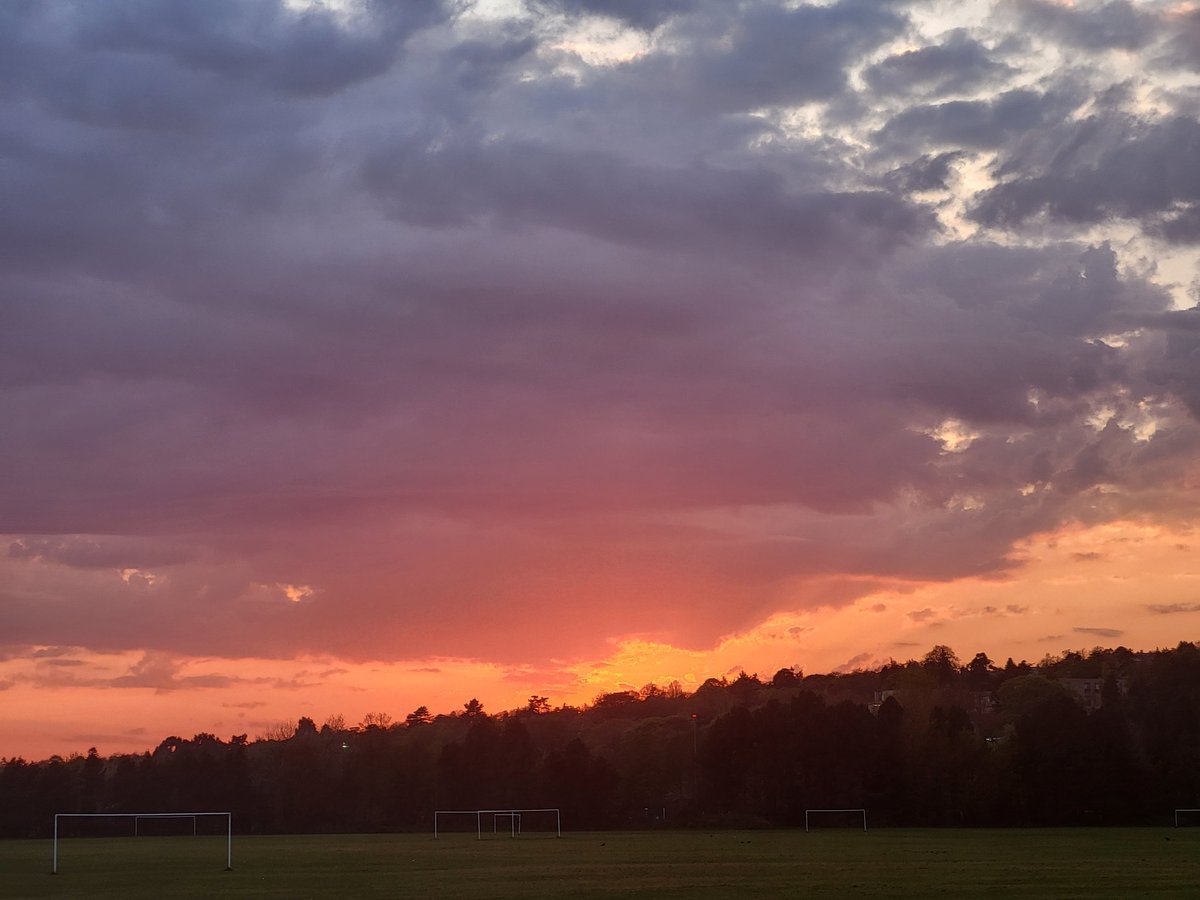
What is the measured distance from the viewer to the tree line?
113 m

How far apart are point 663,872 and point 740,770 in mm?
78794

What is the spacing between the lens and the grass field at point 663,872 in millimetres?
37969

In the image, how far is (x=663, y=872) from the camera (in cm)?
4781

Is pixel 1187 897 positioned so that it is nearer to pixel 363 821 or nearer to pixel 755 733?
pixel 755 733

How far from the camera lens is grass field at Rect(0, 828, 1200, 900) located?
38.0 meters

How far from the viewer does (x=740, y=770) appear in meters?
125

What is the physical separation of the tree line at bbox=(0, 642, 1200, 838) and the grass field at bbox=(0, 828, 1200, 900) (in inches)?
1549

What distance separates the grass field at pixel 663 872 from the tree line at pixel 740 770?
129 feet

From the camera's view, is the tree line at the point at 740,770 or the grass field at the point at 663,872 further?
the tree line at the point at 740,770

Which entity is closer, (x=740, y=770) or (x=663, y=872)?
(x=663, y=872)

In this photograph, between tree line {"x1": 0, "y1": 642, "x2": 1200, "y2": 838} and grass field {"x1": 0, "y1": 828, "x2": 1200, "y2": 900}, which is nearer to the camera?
grass field {"x1": 0, "y1": 828, "x2": 1200, "y2": 900}

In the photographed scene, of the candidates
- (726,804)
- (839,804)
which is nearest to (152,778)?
(726,804)

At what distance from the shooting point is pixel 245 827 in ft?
510

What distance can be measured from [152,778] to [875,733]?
90.9 metres
